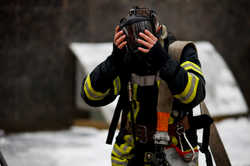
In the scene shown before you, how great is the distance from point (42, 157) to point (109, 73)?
388 cm

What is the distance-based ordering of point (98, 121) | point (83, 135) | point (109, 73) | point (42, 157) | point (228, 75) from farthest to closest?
point (228, 75) < point (98, 121) < point (83, 135) < point (42, 157) < point (109, 73)

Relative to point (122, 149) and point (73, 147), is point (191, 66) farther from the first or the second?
point (73, 147)

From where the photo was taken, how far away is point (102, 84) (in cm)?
232

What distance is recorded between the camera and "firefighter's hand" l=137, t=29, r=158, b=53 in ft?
6.97

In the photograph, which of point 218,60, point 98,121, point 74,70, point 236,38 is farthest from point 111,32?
point 236,38

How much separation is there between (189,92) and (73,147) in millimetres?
4509

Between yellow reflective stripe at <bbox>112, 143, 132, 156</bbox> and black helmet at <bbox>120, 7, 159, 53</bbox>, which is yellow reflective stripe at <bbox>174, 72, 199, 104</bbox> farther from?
yellow reflective stripe at <bbox>112, 143, 132, 156</bbox>

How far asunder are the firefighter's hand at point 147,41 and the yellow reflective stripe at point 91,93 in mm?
392

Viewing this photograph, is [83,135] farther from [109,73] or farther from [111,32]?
[109,73]

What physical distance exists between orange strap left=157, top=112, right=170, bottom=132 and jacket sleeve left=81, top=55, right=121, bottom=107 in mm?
323

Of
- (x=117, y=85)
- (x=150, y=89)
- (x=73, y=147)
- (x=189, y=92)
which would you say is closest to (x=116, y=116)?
(x=117, y=85)

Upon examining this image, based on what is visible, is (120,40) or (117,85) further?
(117,85)

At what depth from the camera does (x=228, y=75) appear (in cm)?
902

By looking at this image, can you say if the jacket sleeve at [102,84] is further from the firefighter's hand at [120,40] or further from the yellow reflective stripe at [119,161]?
the yellow reflective stripe at [119,161]
